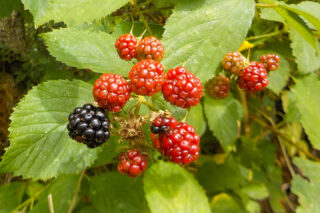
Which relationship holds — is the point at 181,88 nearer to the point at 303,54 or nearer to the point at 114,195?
the point at 114,195

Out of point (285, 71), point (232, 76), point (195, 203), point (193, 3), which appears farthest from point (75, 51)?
point (285, 71)

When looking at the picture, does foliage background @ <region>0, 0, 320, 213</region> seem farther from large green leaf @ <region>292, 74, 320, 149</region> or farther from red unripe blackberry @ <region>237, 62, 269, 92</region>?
red unripe blackberry @ <region>237, 62, 269, 92</region>

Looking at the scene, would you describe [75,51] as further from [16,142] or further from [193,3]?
[193,3]

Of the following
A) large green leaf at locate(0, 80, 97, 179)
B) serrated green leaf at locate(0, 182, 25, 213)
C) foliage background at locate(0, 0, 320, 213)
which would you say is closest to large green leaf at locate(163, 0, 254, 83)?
foliage background at locate(0, 0, 320, 213)

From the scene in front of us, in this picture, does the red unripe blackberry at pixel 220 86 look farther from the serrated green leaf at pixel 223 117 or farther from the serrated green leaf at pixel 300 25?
the serrated green leaf at pixel 300 25

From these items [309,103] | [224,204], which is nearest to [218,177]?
[224,204]

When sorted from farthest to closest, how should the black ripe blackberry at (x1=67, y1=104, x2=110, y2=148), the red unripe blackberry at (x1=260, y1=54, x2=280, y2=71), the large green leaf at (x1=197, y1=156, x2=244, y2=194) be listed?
the large green leaf at (x1=197, y1=156, x2=244, y2=194) → the red unripe blackberry at (x1=260, y1=54, x2=280, y2=71) → the black ripe blackberry at (x1=67, y1=104, x2=110, y2=148)
